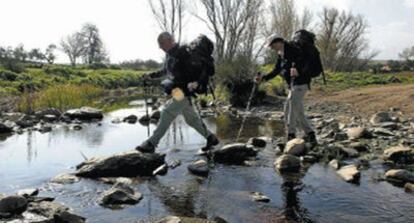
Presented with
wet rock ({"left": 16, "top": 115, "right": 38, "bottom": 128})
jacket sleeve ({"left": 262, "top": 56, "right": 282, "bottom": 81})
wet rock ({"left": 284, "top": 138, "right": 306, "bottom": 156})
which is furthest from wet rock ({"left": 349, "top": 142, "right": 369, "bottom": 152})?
wet rock ({"left": 16, "top": 115, "right": 38, "bottom": 128})

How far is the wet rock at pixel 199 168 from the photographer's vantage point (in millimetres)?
7809

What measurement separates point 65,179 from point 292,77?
4.60 m

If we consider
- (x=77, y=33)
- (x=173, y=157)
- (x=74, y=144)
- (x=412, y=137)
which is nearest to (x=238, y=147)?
(x=173, y=157)

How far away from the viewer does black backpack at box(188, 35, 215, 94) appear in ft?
26.5

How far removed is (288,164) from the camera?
7.97m

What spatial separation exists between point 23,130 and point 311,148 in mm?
8915

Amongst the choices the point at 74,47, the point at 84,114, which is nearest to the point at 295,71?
the point at 84,114

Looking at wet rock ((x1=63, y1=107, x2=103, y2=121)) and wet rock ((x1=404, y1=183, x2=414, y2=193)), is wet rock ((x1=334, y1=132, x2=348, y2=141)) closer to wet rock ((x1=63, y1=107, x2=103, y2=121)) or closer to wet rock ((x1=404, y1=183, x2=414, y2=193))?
wet rock ((x1=404, y1=183, x2=414, y2=193))

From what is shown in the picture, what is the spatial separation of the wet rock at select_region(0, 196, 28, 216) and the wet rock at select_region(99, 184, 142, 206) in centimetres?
98

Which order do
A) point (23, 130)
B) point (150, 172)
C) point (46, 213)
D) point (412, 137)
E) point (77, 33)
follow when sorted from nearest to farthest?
point (46, 213)
point (150, 172)
point (412, 137)
point (23, 130)
point (77, 33)

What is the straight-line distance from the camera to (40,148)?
36.3 feet

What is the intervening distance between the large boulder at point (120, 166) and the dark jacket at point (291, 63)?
10.0ft

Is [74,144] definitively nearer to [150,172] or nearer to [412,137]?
[150,172]

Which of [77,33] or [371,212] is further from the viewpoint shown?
[77,33]
